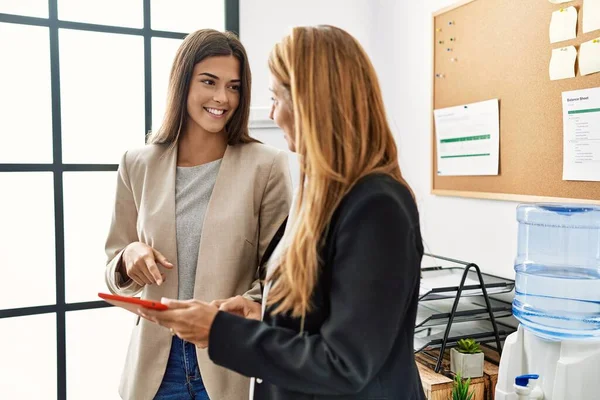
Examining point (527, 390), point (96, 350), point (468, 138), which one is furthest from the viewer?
point (96, 350)

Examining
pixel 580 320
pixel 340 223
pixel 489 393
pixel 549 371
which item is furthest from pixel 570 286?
pixel 340 223

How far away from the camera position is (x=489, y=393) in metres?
1.68

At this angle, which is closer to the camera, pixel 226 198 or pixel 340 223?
pixel 340 223

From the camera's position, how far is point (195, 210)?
4.67 ft

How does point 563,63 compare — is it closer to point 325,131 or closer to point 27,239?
point 325,131

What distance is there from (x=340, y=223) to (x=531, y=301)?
Result: 104 cm

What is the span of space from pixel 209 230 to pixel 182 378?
0.38 metres

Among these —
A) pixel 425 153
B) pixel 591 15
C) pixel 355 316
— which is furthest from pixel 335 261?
pixel 425 153

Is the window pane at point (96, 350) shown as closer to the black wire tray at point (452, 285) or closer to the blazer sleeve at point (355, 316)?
the black wire tray at point (452, 285)

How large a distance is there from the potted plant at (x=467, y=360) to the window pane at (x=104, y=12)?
1885 millimetres

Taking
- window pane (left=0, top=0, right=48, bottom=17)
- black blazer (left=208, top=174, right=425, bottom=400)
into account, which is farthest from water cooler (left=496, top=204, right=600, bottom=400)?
window pane (left=0, top=0, right=48, bottom=17)

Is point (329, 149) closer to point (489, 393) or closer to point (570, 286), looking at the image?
point (570, 286)

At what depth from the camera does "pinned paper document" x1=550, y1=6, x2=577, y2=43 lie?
161 centimetres

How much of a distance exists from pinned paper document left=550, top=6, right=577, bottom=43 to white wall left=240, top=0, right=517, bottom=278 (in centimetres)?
60
